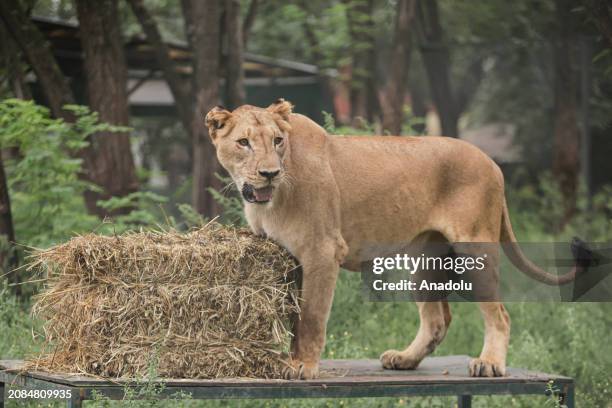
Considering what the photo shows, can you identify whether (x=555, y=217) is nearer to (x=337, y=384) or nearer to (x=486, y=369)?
(x=486, y=369)

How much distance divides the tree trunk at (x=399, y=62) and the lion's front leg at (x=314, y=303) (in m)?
7.43

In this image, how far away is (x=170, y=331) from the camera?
18.4 feet

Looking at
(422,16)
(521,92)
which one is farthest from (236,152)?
(521,92)

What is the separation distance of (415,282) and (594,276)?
3.50 ft

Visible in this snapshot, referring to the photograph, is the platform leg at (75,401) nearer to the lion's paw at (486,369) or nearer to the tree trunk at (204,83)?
the lion's paw at (486,369)

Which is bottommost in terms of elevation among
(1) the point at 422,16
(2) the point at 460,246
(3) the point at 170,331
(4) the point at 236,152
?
(3) the point at 170,331

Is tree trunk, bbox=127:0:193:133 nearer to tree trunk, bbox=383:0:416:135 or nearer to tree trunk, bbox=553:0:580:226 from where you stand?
tree trunk, bbox=383:0:416:135

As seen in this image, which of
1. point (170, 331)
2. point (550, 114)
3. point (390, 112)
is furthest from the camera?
point (550, 114)

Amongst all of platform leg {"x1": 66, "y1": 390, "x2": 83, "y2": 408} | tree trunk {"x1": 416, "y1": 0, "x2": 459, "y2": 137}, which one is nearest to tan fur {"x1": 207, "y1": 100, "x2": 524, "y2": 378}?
platform leg {"x1": 66, "y1": 390, "x2": 83, "y2": 408}

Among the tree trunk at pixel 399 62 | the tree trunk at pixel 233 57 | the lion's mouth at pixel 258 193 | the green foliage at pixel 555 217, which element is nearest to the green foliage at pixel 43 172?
the tree trunk at pixel 233 57

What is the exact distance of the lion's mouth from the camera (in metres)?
5.58

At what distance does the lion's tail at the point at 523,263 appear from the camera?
6531 mm

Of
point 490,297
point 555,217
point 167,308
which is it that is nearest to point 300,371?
point 167,308

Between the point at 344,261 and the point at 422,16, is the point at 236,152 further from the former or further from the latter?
the point at 422,16
